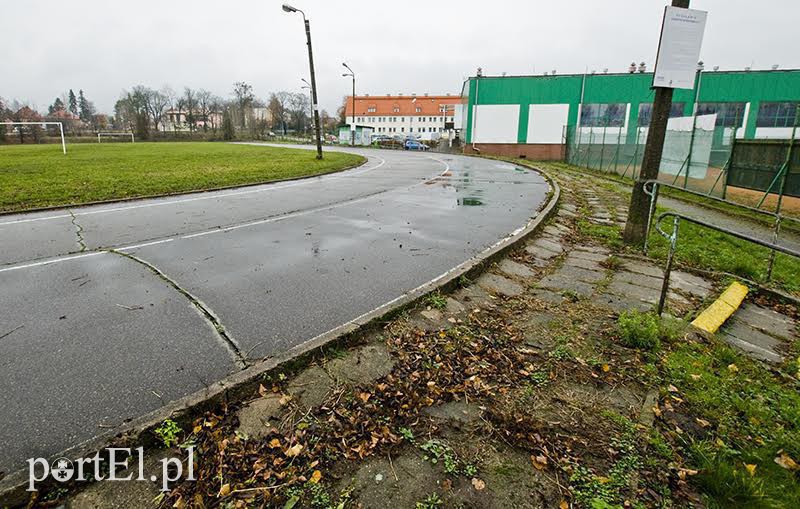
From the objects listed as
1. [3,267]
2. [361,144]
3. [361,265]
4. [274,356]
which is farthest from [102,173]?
[361,144]

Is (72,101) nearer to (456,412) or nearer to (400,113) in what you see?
(400,113)

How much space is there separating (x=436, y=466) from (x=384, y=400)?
654 mm

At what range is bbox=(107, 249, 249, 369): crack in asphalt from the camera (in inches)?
133

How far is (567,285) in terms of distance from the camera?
536 cm

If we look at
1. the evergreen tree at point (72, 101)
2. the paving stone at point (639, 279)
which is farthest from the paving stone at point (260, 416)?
the evergreen tree at point (72, 101)

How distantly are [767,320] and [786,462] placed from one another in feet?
9.47

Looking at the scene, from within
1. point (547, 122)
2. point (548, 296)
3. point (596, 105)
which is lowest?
point (548, 296)

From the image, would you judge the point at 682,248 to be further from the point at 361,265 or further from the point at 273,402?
the point at 273,402

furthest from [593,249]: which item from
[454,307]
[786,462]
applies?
[786,462]

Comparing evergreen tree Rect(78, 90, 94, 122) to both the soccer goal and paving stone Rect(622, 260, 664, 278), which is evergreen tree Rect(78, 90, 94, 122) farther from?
paving stone Rect(622, 260, 664, 278)

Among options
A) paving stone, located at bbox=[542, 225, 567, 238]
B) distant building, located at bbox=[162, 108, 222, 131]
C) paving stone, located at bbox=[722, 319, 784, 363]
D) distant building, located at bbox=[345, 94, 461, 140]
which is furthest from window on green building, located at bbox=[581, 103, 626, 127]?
distant building, located at bbox=[345, 94, 461, 140]

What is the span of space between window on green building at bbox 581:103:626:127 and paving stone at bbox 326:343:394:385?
139 ft

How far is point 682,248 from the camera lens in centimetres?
700

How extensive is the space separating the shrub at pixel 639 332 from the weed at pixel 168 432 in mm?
3510
